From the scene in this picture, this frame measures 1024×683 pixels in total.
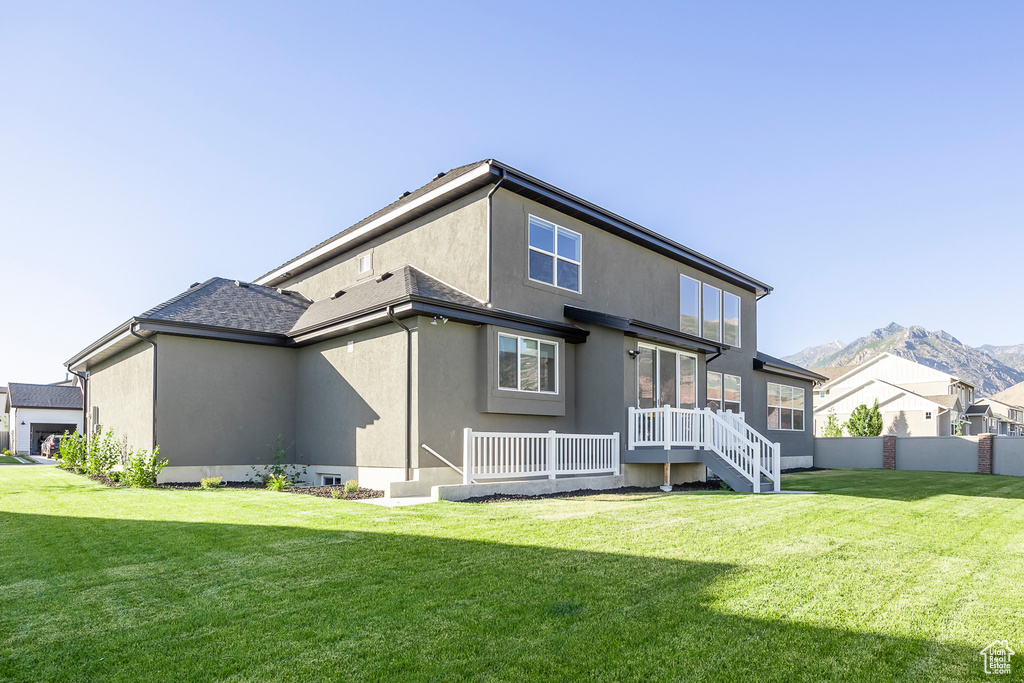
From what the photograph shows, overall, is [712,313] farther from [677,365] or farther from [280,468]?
[280,468]

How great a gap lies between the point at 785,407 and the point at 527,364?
13834 mm

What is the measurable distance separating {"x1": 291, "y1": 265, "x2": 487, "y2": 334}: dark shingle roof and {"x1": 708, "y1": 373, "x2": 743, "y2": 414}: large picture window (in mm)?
9015

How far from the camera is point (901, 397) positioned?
44406mm

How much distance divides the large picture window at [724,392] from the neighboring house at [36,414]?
118ft

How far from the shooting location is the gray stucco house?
40.6 ft

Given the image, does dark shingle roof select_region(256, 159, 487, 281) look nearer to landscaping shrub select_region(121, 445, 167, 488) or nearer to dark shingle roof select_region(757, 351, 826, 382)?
landscaping shrub select_region(121, 445, 167, 488)

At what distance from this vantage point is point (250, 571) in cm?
554

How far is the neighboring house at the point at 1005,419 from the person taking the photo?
54.6 meters

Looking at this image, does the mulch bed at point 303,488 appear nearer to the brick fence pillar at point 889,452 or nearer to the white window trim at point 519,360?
the white window trim at point 519,360

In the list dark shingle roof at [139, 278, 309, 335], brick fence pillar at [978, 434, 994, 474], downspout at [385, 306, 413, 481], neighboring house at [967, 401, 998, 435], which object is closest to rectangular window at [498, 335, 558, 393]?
Result: downspout at [385, 306, 413, 481]

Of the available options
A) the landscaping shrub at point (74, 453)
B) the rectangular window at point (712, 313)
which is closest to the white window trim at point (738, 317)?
the rectangular window at point (712, 313)

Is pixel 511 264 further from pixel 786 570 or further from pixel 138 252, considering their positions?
pixel 138 252

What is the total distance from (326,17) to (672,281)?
11.1m

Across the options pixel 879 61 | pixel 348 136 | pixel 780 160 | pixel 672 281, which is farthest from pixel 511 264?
pixel 780 160
